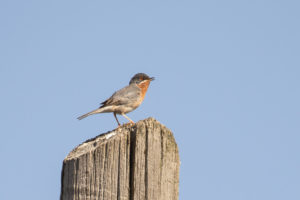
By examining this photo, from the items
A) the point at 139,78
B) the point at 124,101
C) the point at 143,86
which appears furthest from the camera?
the point at 139,78

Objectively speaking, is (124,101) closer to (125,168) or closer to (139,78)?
(139,78)

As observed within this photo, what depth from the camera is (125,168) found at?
4.09 m

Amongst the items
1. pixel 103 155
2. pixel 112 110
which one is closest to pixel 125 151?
pixel 103 155

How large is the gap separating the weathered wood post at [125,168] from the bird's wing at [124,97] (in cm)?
718

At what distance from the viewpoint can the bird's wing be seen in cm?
1159

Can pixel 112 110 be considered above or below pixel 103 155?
above

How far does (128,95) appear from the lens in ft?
38.8

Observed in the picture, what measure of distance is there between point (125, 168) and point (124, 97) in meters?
7.71

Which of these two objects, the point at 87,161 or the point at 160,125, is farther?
the point at 160,125

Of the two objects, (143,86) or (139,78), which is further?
(139,78)

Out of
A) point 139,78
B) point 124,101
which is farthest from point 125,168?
point 139,78

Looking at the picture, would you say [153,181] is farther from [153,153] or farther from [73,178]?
[73,178]

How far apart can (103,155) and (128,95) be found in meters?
7.77

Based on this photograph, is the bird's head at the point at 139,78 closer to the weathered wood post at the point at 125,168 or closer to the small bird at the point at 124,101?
the small bird at the point at 124,101
